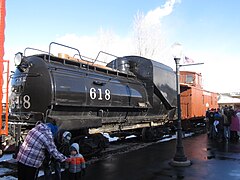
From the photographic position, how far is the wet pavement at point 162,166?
717cm

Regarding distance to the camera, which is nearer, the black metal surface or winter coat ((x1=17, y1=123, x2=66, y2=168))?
winter coat ((x1=17, y1=123, x2=66, y2=168))

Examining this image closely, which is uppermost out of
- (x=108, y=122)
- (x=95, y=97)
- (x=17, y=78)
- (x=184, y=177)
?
(x=17, y=78)

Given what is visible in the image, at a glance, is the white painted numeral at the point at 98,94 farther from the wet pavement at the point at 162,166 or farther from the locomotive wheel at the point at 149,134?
the locomotive wheel at the point at 149,134

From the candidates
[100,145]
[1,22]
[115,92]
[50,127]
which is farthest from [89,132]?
[1,22]

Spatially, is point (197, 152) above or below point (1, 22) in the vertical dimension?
below

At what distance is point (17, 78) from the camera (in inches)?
A: 337

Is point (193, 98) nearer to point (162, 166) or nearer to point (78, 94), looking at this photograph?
point (162, 166)

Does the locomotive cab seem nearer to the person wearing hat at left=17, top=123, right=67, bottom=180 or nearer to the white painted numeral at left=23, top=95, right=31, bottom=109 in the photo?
the white painted numeral at left=23, top=95, right=31, bottom=109

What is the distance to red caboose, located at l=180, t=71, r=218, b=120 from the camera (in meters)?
18.4

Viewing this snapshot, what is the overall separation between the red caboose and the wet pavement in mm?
7283

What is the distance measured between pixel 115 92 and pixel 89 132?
191 cm

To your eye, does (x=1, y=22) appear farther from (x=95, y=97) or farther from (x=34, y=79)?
(x=95, y=97)

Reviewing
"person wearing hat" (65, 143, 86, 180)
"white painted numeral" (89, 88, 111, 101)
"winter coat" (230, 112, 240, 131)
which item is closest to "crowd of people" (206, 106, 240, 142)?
"winter coat" (230, 112, 240, 131)

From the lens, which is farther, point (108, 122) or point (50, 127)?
point (108, 122)
